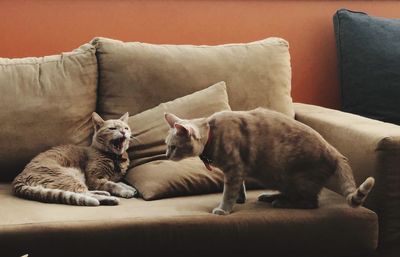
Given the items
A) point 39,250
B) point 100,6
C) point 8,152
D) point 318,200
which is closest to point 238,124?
point 318,200

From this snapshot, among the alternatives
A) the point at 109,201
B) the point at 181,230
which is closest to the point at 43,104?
the point at 109,201

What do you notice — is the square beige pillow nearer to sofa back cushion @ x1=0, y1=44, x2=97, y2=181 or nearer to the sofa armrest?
sofa back cushion @ x1=0, y1=44, x2=97, y2=181

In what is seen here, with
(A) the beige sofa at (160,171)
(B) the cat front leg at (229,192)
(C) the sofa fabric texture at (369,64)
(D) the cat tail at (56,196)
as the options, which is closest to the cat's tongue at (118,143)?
(A) the beige sofa at (160,171)

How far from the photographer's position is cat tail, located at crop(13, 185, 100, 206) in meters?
2.08

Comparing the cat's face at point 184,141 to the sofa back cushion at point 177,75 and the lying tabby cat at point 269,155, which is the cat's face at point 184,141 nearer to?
the lying tabby cat at point 269,155

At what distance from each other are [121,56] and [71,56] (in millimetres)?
205

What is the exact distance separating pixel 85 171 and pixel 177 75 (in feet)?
1.78

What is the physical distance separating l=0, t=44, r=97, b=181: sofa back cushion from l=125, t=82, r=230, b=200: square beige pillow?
0.22 metres

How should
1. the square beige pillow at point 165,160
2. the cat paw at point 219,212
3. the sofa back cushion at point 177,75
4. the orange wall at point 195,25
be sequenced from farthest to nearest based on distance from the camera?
the orange wall at point 195,25, the sofa back cushion at point 177,75, the square beige pillow at point 165,160, the cat paw at point 219,212

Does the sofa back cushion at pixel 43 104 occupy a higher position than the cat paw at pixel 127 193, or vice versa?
the sofa back cushion at pixel 43 104

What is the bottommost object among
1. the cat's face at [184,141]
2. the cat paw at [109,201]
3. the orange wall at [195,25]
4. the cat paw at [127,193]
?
the cat paw at [127,193]

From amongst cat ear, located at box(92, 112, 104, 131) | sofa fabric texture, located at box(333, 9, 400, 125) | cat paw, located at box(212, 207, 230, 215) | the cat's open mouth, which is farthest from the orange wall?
cat paw, located at box(212, 207, 230, 215)

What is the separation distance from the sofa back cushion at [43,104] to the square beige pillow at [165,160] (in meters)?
0.22

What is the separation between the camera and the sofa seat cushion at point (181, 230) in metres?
1.85
